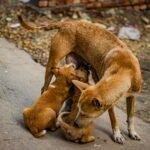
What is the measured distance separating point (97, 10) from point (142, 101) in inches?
129

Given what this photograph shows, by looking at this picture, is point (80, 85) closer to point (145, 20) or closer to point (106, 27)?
point (106, 27)

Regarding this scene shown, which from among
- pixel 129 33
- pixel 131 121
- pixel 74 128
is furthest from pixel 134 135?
pixel 129 33

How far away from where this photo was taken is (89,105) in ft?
15.3

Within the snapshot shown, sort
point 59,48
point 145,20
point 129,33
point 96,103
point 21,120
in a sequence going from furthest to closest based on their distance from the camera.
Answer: point 145,20
point 129,33
point 59,48
point 21,120
point 96,103

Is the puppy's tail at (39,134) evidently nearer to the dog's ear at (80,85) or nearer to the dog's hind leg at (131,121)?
the dog's ear at (80,85)

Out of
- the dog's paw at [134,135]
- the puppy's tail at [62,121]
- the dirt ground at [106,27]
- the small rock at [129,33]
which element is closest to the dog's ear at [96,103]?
the puppy's tail at [62,121]

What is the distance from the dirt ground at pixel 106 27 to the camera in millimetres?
7484

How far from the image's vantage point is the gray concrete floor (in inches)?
191

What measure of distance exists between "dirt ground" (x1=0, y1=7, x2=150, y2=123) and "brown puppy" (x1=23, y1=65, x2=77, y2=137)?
167 cm

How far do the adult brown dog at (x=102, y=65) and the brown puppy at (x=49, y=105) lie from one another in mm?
254

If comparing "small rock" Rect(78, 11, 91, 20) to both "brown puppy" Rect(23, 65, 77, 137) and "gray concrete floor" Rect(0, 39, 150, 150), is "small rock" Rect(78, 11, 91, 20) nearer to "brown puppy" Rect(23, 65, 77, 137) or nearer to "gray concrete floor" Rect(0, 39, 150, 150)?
"gray concrete floor" Rect(0, 39, 150, 150)

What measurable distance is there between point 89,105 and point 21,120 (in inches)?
40.6

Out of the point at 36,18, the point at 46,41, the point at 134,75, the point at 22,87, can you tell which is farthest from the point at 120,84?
the point at 36,18

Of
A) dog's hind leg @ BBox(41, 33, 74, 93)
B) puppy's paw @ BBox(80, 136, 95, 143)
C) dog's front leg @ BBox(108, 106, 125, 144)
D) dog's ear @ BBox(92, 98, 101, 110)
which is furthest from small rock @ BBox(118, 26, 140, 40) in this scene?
dog's ear @ BBox(92, 98, 101, 110)
